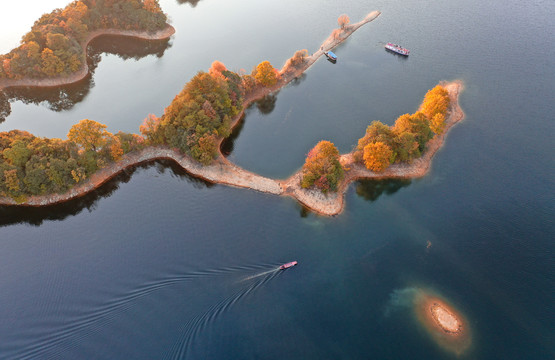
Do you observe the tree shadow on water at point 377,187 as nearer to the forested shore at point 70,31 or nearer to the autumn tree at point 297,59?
the autumn tree at point 297,59

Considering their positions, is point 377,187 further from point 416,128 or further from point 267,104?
point 267,104

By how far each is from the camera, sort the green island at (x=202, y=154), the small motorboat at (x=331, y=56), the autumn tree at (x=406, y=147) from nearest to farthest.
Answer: the green island at (x=202, y=154), the autumn tree at (x=406, y=147), the small motorboat at (x=331, y=56)

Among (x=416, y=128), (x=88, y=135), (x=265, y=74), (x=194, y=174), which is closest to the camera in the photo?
(x=88, y=135)

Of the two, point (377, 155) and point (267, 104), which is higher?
point (377, 155)

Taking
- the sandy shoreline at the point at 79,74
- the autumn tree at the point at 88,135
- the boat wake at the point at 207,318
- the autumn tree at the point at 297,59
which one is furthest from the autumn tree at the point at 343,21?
the boat wake at the point at 207,318

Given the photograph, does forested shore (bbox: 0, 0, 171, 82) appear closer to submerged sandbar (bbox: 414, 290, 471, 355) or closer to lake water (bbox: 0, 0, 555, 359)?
lake water (bbox: 0, 0, 555, 359)

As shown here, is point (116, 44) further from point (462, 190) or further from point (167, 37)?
point (462, 190)

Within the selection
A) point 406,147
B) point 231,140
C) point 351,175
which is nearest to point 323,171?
point 351,175
